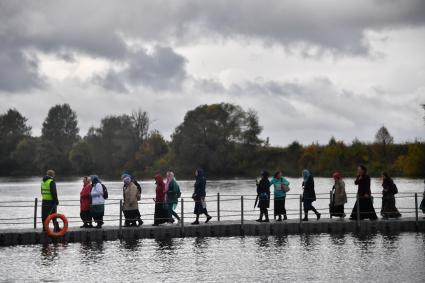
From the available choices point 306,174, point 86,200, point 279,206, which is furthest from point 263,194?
point 86,200

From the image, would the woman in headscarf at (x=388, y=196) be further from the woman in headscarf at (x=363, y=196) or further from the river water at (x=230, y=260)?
the river water at (x=230, y=260)

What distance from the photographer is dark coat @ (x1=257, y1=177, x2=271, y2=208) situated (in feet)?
88.0

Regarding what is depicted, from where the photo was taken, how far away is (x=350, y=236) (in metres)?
25.7

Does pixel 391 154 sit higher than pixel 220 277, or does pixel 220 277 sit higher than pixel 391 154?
pixel 391 154

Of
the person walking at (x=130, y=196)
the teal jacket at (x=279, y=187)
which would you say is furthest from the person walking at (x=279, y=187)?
the person walking at (x=130, y=196)

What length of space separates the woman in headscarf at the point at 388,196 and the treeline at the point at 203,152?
72116mm

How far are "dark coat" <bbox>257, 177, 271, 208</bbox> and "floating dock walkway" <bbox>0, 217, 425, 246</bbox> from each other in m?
0.78

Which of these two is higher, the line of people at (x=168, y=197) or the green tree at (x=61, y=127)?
the green tree at (x=61, y=127)

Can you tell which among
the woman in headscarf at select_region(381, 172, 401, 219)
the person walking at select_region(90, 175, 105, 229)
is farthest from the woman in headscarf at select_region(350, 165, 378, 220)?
the person walking at select_region(90, 175, 105, 229)

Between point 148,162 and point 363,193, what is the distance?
105 m

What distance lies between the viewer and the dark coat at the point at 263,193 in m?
26.8

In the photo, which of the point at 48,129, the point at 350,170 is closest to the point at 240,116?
the point at 350,170

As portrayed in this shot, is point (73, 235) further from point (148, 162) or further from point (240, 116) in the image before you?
point (148, 162)

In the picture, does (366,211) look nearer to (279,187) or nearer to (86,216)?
(279,187)
